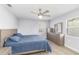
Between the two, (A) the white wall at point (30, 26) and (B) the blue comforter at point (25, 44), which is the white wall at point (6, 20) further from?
(B) the blue comforter at point (25, 44)

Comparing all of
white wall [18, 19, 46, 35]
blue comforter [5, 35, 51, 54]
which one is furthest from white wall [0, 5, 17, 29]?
blue comforter [5, 35, 51, 54]

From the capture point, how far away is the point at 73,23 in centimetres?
171

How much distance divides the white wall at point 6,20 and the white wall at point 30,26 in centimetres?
14

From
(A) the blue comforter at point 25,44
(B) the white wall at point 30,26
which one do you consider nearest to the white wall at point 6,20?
(B) the white wall at point 30,26

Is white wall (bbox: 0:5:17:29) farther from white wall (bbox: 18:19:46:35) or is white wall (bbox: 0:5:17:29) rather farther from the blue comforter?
the blue comforter

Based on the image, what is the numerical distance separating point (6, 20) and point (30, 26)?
0.52 meters

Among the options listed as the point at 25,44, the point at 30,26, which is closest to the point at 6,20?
the point at 30,26

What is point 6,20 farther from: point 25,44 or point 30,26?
point 25,44

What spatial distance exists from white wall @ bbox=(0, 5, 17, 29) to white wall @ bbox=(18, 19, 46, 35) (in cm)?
14

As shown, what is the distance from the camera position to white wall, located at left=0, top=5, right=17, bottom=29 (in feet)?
4.98

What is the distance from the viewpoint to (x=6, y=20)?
5.31 feet

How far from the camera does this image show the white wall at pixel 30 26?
1709mm
